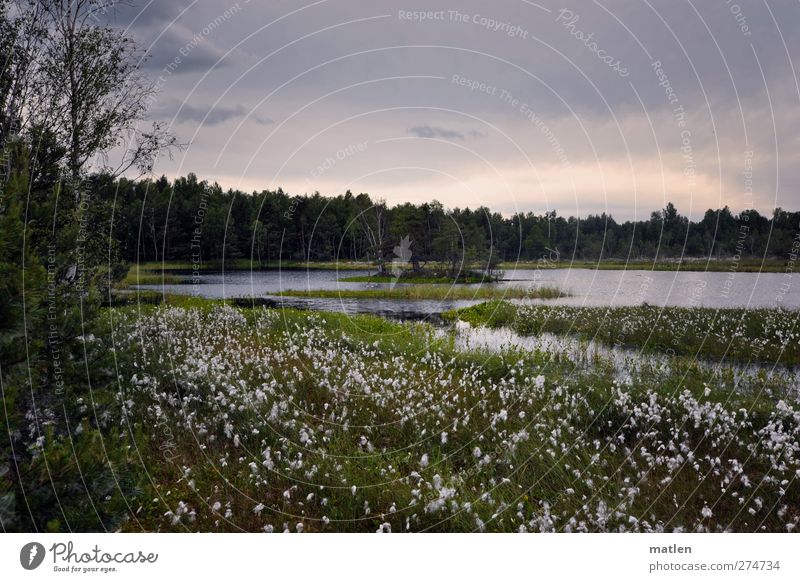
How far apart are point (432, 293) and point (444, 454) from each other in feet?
85.0

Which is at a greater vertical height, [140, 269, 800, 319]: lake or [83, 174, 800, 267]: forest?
[83, 174, 800, 267]: forest

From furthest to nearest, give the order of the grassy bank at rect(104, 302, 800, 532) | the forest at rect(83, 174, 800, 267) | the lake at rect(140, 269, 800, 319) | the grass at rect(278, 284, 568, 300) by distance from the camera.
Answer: the grass at rect(278, 284, 568, 300), the lake at rect(140, 269, 800, 319), the forest at rect(83, 174, 800, 267), the grassy bank at rect(104, 302, 800, 532)

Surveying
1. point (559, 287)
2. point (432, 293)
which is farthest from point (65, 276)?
point (559, 287)

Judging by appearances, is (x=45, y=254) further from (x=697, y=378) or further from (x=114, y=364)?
(x=697, y=378)

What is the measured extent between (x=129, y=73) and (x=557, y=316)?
18.4 meters

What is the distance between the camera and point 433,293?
32438 millimetres

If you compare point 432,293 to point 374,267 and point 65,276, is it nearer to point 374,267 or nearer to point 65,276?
point 374,267

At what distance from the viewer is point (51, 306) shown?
4094mm

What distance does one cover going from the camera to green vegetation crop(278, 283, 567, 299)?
31708mm

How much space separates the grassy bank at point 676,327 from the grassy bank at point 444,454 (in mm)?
5361
